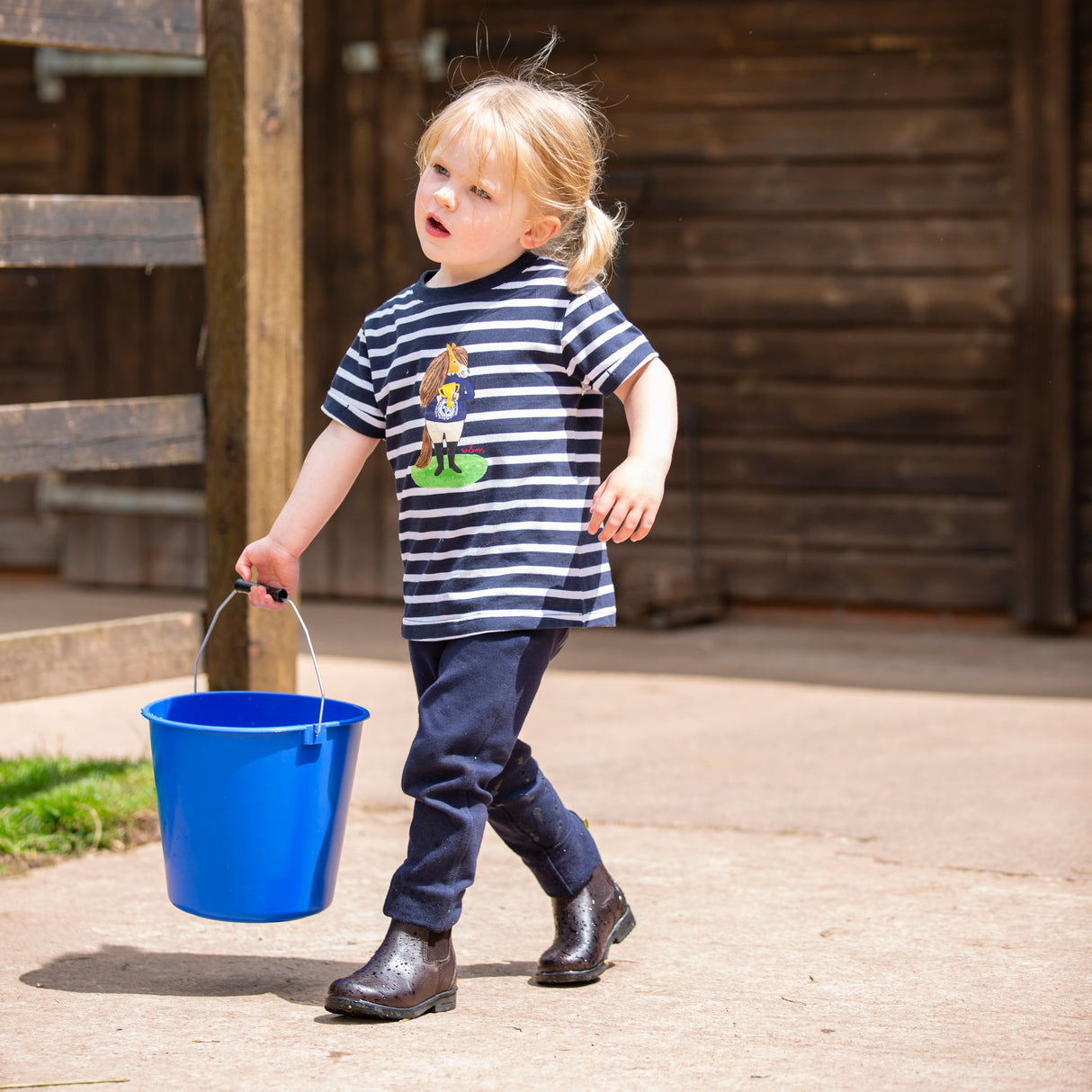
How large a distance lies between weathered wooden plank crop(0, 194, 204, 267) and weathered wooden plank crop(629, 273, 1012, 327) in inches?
137

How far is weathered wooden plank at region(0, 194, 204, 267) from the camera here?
3.32m

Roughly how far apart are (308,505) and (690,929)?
1004 millimetres

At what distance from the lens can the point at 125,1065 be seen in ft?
7.31

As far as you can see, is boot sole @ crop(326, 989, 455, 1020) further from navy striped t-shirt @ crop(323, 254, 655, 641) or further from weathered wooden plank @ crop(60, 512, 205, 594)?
weathered wooden plank @ crop(60, 512, 205, 594)

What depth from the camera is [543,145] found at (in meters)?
2.56

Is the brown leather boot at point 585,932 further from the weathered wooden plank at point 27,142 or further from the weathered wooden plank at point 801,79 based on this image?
the weathered wooden plank at point 27,142

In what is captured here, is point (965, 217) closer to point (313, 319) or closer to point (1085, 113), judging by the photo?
point (1085, 113)

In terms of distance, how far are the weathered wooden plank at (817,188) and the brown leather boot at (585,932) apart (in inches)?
175

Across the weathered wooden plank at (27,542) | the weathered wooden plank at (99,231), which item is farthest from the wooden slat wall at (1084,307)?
the weathered wooden plank at (27,542)

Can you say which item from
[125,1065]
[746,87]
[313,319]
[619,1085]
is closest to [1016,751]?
[619,1085]

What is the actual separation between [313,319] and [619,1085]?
5.43m

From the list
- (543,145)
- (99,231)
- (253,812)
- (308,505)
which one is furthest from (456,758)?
(99,231)

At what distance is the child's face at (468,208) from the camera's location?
100 inches

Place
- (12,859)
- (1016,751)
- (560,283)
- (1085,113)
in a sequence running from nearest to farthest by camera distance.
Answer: (560,283), (12,859), (1016,751), (1085,113)
